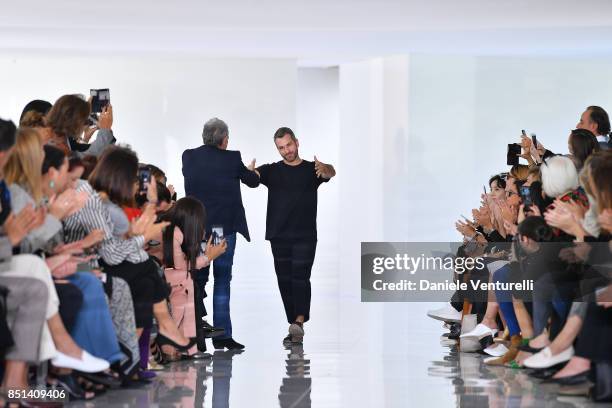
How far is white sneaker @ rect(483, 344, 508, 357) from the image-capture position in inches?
272

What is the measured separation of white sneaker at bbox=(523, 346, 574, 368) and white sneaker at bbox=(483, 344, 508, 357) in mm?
1133

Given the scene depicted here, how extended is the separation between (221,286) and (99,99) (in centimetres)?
155

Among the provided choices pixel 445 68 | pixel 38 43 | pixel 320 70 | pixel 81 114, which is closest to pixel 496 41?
pixel 445 68

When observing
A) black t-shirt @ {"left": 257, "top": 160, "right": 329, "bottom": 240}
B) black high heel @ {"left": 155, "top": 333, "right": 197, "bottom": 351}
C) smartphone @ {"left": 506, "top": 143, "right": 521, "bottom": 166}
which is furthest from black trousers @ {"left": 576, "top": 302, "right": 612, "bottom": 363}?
black t-shirt @ {"left": 257, "top": 160, "right": 329, "bottom": 240}

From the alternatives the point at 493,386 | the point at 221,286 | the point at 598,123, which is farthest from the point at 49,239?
the point at 598,123

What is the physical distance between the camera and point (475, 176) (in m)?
12.2

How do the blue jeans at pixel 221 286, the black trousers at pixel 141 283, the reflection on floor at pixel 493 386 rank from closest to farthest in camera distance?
1. the reflection on floor at pixel 493 386
2. the black trousers at pixel 141 283
3. the blue jeans at pixel 221 286

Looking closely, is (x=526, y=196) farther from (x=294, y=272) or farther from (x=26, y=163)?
(x=26, y=163)

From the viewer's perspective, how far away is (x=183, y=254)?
6809 mm

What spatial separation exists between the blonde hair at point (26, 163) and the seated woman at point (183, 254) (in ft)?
6.21

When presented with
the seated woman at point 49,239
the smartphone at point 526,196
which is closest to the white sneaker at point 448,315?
the smartphone at point 526,196

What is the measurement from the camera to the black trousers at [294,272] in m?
7.99

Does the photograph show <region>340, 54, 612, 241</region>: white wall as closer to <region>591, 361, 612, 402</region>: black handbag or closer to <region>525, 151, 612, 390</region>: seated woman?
<region>525, 151, 612, 390</region>: seated woman

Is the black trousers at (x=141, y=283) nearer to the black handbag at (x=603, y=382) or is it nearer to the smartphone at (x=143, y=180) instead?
the smartphone at (x=143, y=180)
